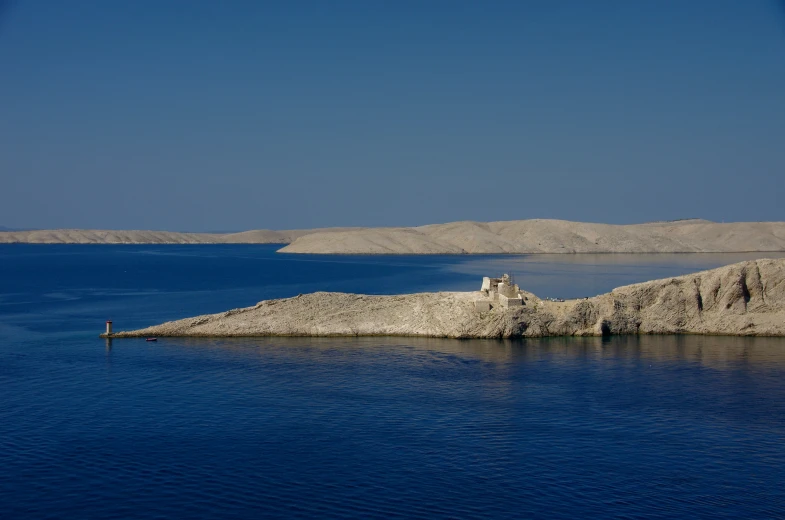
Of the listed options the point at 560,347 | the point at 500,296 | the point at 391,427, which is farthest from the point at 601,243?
the point at 391,427

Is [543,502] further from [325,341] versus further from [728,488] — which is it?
[325,341]

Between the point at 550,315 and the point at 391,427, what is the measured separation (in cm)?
2379

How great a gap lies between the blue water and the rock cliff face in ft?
5.23

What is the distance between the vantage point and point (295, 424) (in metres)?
28.4

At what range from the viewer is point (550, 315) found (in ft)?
161

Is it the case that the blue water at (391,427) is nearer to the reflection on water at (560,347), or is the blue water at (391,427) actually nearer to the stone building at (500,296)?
the reflection on water at (560,347)

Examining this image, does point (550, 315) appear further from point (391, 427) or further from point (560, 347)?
point (391, 427)

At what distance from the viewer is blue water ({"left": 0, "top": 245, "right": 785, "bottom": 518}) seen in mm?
21422

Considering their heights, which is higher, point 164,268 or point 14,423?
point 164,268

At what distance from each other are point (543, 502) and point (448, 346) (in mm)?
24244

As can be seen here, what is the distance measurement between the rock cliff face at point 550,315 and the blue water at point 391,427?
1.59m

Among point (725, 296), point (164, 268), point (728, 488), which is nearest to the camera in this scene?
point (728, 488)

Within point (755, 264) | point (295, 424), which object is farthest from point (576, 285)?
point (295, 424)

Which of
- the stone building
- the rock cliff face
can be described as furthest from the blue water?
the stone building
